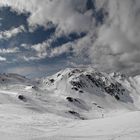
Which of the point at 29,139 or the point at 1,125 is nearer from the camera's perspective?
the point at 29,139

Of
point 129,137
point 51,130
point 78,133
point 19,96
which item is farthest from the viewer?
point 19,96

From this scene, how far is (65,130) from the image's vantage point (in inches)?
1134

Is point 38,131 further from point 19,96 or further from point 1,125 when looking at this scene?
point 19,96

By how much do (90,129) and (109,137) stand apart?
4767 millimetres

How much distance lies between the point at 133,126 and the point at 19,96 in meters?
64.2

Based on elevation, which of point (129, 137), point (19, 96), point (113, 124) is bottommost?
point (129, 137)

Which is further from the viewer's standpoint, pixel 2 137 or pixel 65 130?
pixel 65 130

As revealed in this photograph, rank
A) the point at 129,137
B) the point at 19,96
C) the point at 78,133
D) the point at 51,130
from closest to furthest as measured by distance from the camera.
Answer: the point at 129,137 < the point at 78,133 < the point at 51,130 < the point at 19,96

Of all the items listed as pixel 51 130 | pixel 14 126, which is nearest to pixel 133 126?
pixel 51 130

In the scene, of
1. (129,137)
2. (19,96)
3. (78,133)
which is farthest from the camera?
(19,96)

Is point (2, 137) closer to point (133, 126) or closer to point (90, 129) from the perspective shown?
point (90, 129)

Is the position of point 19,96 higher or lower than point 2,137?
higher

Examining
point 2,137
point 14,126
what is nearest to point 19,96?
point 14,126

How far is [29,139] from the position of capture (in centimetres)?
2391
